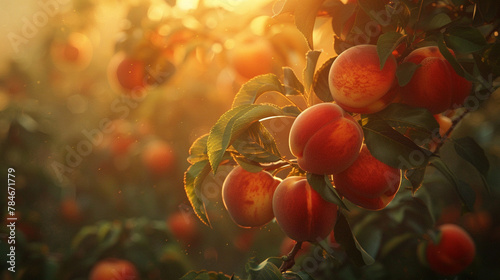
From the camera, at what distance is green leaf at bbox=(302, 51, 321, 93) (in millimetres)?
547

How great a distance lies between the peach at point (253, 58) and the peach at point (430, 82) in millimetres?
435

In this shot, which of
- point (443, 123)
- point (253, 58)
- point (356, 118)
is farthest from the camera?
point (253, 58)

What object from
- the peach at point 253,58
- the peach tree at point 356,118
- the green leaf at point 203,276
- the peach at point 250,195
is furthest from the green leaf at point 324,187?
the peach at point 253,58

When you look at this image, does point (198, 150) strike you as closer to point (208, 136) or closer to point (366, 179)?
point (208, 136)

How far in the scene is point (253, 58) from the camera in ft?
2.94

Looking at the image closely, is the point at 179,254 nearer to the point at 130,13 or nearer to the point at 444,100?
the point at 130,13

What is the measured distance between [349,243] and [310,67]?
0.75 ft

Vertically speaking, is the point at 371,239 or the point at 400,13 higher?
the point at 400,13

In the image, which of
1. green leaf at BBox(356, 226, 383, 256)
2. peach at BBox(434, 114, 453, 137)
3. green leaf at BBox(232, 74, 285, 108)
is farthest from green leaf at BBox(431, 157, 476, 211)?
green leaf at BBox(356, 226, 383, 256)

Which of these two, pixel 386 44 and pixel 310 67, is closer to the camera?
pixel 386 44

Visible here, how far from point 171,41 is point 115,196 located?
2.08 feet

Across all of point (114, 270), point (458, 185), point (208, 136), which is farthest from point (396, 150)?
point (114, 270)

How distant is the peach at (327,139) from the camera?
0.48m

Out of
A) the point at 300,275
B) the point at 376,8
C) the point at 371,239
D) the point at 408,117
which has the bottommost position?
the point at 371,239
